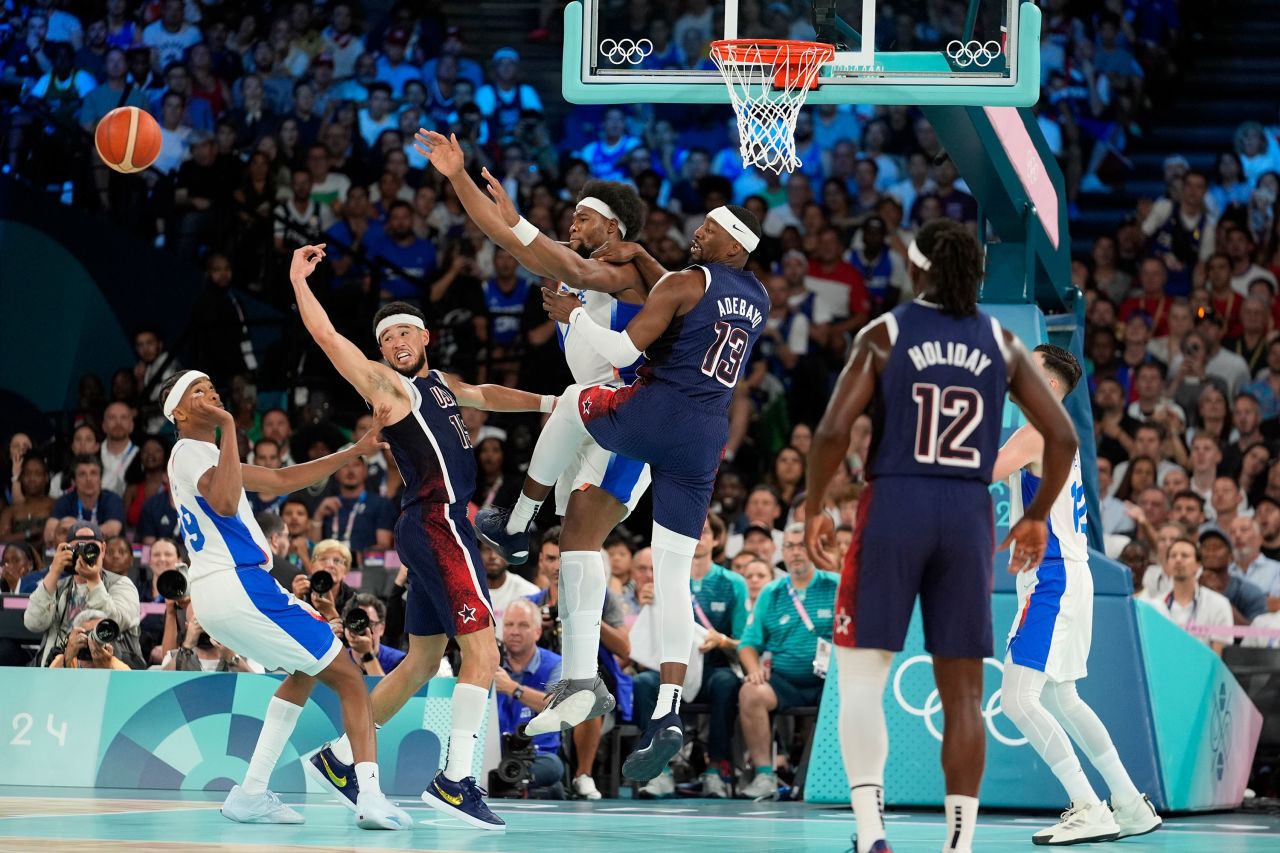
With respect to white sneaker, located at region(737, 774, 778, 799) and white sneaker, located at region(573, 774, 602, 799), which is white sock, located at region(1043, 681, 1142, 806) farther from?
white sneaker, located at region(573, 774, 602, 799)

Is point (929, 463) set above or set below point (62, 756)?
above

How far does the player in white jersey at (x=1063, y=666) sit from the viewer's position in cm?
950

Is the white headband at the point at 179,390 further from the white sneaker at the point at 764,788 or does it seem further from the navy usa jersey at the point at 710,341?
the white sneaker at the point at 764,788

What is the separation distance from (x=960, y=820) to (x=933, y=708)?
4.45 metres

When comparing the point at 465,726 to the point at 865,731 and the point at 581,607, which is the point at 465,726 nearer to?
the point at 581,607

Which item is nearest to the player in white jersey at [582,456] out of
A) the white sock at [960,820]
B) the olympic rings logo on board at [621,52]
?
the olympic rings logo on board at [621,52]

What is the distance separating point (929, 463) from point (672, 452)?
2.19 m

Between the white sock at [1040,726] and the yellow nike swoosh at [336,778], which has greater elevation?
the white sock at [1040,726]

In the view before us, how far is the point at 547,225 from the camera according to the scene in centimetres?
1838

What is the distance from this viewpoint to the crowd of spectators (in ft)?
43.5

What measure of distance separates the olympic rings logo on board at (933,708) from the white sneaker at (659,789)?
2.16 meters

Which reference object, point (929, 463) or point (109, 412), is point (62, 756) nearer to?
point (109, 412)

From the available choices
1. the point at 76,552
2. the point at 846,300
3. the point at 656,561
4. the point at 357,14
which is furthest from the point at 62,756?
the point at 357,14

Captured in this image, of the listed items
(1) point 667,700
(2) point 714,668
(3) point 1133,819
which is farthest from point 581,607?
(2) point 714,668
